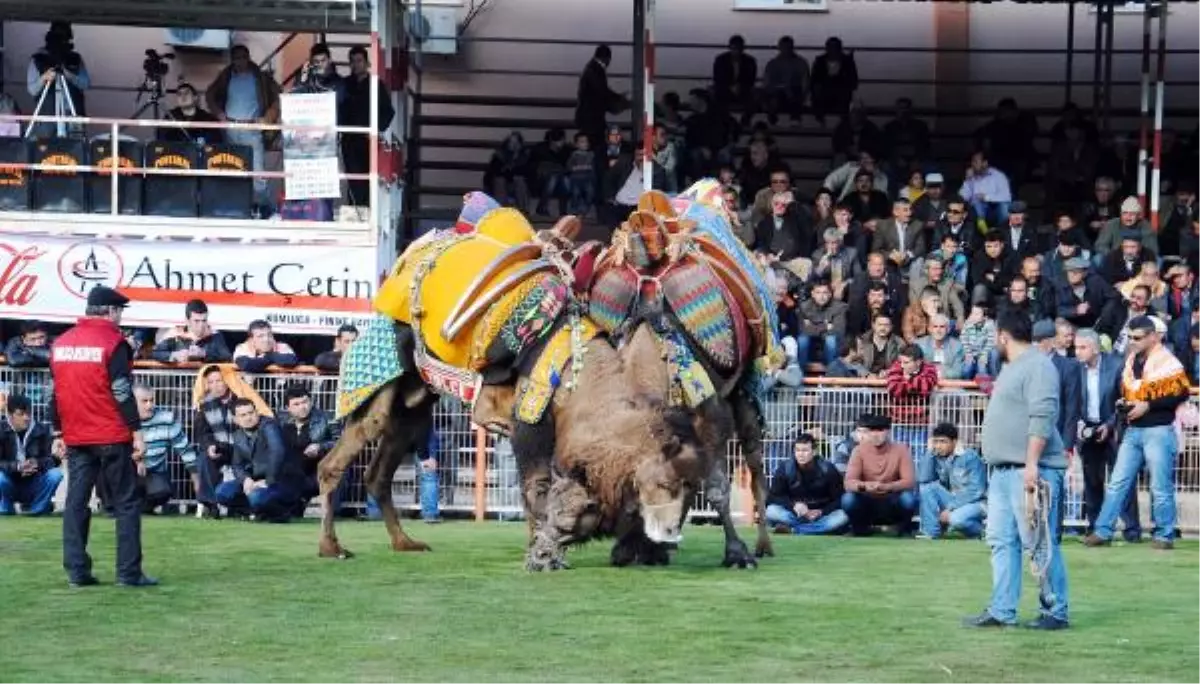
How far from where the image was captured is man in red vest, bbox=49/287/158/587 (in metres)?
15.2

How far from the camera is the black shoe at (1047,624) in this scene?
13766 mm

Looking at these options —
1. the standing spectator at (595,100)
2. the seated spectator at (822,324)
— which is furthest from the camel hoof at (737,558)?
the standing spectator at (595,100)

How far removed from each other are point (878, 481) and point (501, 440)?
338cm

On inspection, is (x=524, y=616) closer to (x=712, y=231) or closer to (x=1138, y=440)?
(x=712, y=231)

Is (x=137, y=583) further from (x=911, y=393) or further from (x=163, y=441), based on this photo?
(x=911, y=393)

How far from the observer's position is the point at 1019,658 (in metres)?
12.6

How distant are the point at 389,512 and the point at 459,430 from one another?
155 inches

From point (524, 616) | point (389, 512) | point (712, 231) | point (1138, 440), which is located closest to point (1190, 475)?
point (1138, 440)

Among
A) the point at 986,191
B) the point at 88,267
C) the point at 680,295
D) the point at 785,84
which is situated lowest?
the point at 680,295

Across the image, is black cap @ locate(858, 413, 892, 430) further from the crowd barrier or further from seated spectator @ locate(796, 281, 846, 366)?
seated spectator @ locate(796, 281, 846, 366)

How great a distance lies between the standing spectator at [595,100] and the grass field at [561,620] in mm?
12010

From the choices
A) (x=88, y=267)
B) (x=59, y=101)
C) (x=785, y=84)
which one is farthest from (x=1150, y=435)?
(x=59, y=101)

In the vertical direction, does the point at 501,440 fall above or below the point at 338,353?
below

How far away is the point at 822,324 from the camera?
24.3 m
